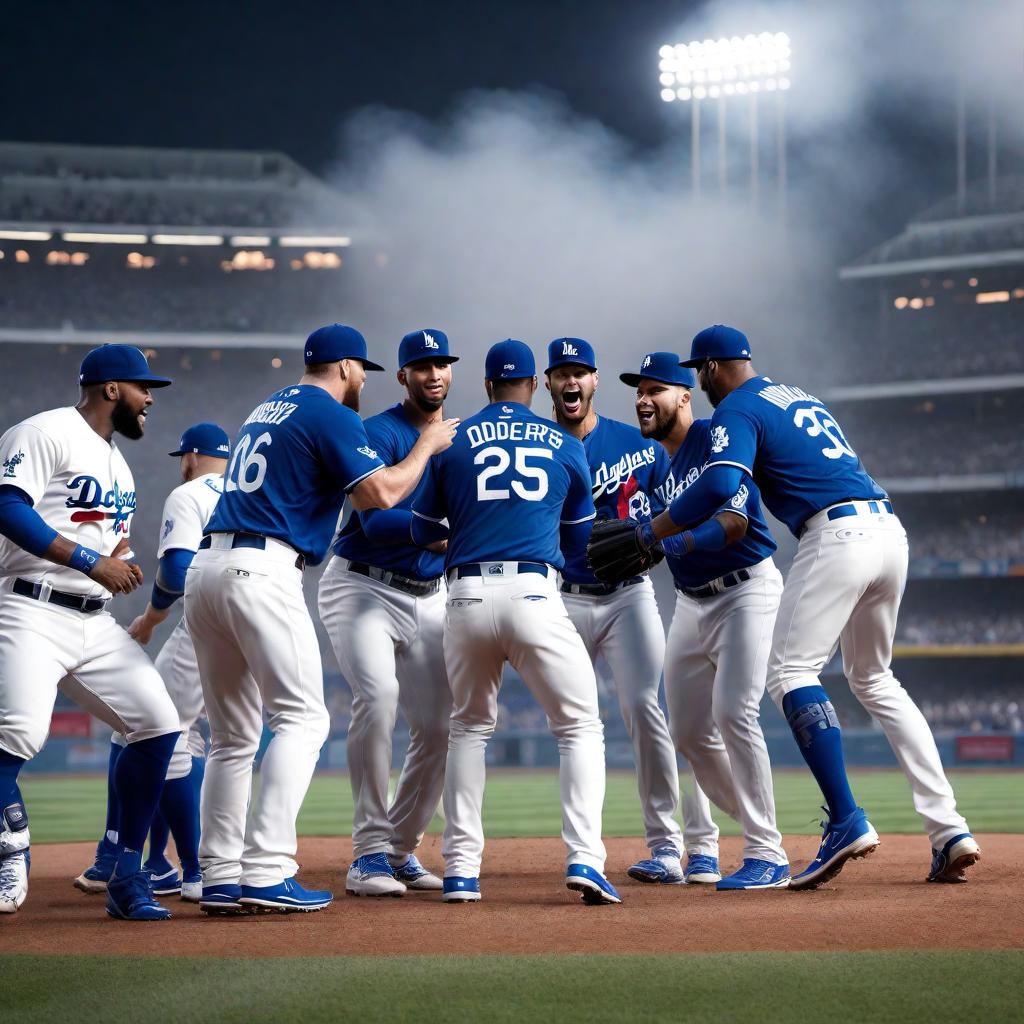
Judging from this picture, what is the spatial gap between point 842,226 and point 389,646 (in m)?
31.0

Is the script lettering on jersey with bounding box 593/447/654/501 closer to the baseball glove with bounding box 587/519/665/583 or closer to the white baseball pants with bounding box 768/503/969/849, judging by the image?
the baseball glove with bounding box 587/519/665/583

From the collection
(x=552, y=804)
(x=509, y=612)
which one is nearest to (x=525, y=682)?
(x=509, y=612)

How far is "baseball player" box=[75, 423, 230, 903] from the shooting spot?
497 centimetres

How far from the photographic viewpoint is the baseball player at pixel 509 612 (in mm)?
4309

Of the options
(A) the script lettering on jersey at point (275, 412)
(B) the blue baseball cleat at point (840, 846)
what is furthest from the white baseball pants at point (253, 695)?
(B) the blue baseball cleat at point (840, 846)

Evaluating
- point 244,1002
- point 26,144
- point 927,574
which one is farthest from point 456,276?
point 244,1002

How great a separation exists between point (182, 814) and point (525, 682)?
1.62 m

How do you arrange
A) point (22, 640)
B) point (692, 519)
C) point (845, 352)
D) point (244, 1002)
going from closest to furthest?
point (244, 1002), point (22, 640), point (692, 519), point (845, 352)

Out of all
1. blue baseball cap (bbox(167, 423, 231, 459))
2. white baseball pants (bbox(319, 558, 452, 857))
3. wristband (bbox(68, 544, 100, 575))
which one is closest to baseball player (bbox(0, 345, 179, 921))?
wristband (bbox(68, 544, 100, 575))

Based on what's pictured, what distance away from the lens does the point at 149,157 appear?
112ft

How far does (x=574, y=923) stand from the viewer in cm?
396

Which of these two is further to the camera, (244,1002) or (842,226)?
(842,226)

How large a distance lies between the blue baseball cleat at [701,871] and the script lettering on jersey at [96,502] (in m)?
2.69

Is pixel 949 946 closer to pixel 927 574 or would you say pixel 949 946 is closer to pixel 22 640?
pixel 22 640
